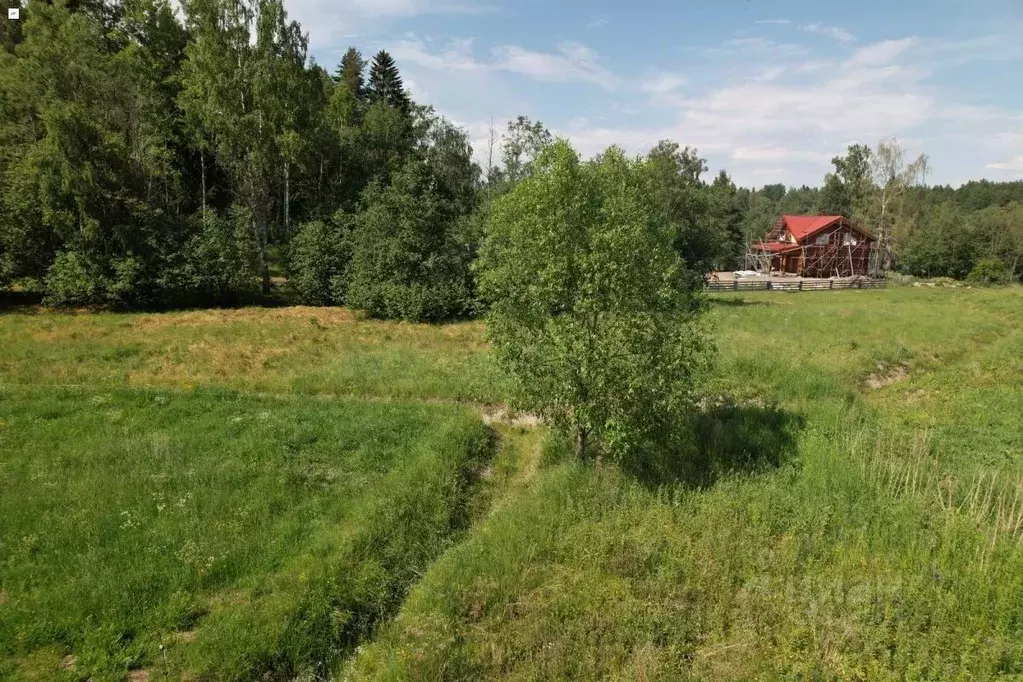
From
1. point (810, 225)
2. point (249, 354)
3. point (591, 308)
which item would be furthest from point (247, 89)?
point (810, 225)

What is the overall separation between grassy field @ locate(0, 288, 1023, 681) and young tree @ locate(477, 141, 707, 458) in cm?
160

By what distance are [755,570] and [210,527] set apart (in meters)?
9.43

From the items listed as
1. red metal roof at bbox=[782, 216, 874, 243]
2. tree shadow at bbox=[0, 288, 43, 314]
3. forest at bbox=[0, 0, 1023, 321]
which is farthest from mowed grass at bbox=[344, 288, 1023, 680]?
red metal roof at bbox=[782, 216, 874, 243]

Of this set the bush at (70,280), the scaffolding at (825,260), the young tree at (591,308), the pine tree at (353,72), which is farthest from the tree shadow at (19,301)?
the scaffolding at (825,260)

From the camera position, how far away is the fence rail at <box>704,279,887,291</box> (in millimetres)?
61219

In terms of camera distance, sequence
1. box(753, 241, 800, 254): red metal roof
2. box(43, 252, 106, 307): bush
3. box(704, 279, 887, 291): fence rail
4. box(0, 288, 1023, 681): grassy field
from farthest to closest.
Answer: box(753, 241, 800, 254): red metal roof
box(704, 279, 887, 291): fence rail
box(43, 252, 106, 307): bush
box(0, 288, 1023, 681): grassy field

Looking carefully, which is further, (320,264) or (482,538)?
(320,264)

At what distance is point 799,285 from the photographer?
61.8 metres

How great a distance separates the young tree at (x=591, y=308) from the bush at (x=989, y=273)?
7187 centimetres

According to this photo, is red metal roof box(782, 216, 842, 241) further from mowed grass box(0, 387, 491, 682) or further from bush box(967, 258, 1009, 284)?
mowed grass box(0, 387, 491, 682)

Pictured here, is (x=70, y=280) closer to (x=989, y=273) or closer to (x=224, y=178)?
(x=224, y=178)

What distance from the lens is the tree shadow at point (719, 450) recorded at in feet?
42.8

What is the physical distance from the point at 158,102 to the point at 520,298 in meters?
35.9

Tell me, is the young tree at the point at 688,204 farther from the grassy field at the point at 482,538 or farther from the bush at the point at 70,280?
the bush at the point at 70,280
